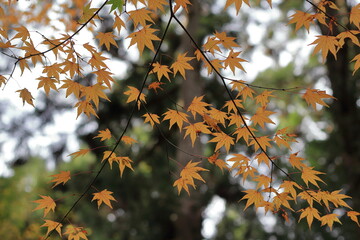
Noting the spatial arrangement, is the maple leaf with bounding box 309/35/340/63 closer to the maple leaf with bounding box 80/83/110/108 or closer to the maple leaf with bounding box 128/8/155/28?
the maple leaf with bounding box 128/8/155/28

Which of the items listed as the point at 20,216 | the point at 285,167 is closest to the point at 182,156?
the point at 285,167

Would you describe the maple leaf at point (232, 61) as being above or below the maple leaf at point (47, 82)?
below

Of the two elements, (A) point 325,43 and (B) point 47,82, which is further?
(B) point 47,82

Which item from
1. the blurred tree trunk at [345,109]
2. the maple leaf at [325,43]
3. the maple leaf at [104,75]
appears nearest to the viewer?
the maple leaf at [325,43]

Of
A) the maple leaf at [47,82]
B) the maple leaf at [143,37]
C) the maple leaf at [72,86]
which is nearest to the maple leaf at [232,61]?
the maple leaf at [143,37]

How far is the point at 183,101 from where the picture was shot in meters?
5.37

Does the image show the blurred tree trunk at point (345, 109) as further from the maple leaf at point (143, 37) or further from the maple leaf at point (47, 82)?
the maple leaf at point (47, 82)

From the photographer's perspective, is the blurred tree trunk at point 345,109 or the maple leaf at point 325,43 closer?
the maple leaf at point 325,43

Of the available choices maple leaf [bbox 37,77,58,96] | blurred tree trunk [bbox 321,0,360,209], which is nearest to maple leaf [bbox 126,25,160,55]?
maple leaf [bbox 37,77,58,96]

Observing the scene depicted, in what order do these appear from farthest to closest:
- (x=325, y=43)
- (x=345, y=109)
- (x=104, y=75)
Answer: (x=345, y=109)
(x=104, y=75)
(x=325, y=43)

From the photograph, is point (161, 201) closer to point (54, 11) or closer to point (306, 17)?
point (54, 11)

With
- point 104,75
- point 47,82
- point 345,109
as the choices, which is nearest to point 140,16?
point 104,75

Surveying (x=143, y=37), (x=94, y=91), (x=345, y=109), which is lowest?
(x=345, y=109)

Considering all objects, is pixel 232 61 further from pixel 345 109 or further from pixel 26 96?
pixel 345 109
